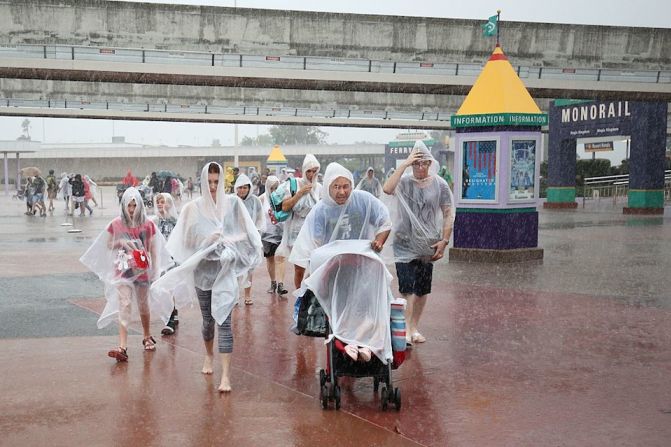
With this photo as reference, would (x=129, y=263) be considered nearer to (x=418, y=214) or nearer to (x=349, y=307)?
(x=349, y=307)

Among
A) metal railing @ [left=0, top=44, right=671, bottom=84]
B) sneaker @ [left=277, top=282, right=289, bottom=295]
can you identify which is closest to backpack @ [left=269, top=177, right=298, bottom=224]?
sneaker @ [left=277, top=282, right=289, bottom=295]

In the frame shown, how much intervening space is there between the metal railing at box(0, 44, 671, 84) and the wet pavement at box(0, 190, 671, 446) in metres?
11.6

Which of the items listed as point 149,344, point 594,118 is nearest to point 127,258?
point 149,344

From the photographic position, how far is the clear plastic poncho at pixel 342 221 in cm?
584

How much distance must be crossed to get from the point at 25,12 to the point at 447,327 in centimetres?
1682

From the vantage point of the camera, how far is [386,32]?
74.9ft

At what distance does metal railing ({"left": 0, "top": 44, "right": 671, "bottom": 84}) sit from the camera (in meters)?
20.6

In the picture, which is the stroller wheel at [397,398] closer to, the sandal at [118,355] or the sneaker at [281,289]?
the sandal at [118,355]

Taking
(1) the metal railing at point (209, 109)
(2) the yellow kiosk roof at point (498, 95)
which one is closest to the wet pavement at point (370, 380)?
(2) the yellow kiosk roof at point (498, 95)

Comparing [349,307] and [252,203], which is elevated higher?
[252,203]

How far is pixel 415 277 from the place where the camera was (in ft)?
23.8

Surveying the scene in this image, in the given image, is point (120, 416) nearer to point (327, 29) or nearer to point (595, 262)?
point (595, 262)

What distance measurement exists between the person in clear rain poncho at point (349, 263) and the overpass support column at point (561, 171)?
2625 centimetres

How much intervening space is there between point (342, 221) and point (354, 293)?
1.98ft
